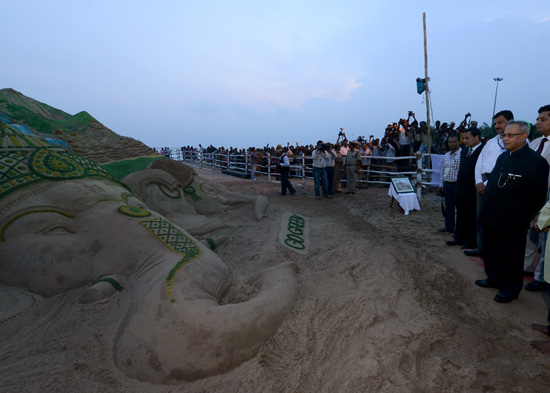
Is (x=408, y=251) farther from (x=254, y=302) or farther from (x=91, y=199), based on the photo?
(x=91, y=199)

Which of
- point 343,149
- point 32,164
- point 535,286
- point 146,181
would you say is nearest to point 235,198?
point 146,181

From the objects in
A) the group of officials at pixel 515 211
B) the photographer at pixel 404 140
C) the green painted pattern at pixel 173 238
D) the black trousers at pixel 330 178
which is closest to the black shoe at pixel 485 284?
the group of officials at pixel 515 211

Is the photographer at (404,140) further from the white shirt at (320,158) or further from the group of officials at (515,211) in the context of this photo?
the group of officials at (515,211)

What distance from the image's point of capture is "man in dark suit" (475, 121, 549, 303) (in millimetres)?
2635

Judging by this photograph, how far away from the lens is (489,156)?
3625mm

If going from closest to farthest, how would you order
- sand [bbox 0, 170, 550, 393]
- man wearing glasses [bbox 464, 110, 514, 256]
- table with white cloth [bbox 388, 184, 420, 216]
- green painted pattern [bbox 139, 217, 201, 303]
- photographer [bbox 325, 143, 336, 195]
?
sand [bbox 0, 170, 550, 393] < green painted pattern [bbox 139, 217, 201, 303] < man wearing glasses [bbox 464, 110, 514, 256] < table with white cloth [bbox 388, 184, 420, 216] < photographer [bbox 325, 143, 336, 195]

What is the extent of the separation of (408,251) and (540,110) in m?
2.08

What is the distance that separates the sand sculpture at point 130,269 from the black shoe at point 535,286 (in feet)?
7.74

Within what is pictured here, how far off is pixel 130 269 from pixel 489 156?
4046 mm

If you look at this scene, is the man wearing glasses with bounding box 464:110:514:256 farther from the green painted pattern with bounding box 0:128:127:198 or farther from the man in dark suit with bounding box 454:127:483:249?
the green painted pattern with bounding box 0:128:127:198

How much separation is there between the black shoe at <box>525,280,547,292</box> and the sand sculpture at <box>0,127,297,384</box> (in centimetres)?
236

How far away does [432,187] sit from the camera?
946 centimetres

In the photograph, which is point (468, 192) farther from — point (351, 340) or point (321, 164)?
point (321, 164)

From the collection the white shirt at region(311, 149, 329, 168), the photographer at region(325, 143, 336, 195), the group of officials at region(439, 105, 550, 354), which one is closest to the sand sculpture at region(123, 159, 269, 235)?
the white shirt at region(311, 149, 329, 168)
